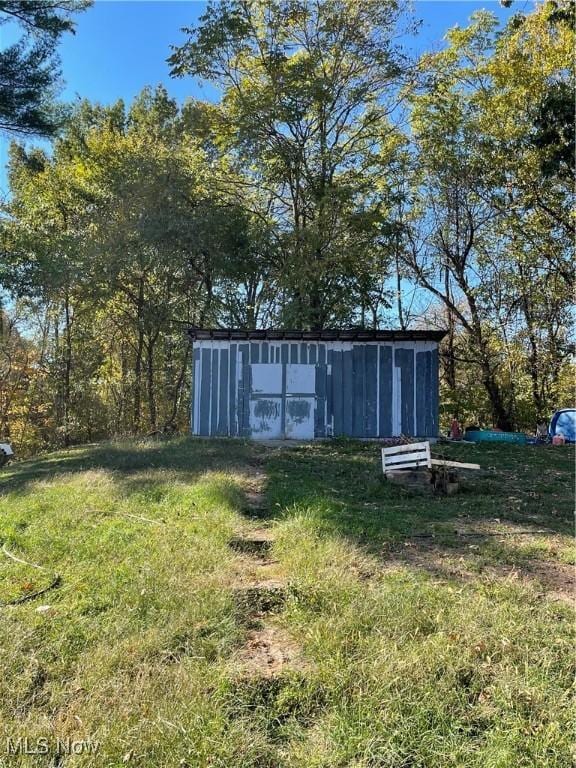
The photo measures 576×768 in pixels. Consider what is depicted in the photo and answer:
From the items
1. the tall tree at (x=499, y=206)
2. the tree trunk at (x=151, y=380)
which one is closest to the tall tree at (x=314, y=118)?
the tall tree at (x=499, y=206)

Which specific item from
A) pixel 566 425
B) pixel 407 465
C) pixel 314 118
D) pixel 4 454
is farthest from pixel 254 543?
pixel 314 118

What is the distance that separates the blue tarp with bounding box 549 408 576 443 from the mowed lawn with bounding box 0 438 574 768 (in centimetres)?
942

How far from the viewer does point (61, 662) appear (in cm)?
242

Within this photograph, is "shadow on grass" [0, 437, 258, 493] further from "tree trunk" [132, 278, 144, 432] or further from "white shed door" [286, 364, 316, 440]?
"tree trunk" [132, 278, 144, 432]

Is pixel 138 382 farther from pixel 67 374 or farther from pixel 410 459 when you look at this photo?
pixel 410 459

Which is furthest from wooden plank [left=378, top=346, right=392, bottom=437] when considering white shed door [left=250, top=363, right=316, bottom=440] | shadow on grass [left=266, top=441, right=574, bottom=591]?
shadow on grass [left=266, top=441, right=574, bottom=591]

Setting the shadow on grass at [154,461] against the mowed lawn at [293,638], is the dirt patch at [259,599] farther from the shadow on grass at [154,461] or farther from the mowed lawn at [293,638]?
the shadow on grass at [154,461]

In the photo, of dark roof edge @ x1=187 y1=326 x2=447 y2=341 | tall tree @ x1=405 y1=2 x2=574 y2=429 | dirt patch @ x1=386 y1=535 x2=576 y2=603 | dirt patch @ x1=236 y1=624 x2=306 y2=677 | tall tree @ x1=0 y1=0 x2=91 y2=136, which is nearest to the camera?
dirt patch @ x1=236 y1=624 x2=306 y2=677

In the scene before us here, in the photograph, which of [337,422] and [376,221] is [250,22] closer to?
[376,221]

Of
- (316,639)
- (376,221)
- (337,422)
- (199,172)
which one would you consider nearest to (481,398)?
(376,221)

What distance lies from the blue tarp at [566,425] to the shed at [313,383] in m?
3.93

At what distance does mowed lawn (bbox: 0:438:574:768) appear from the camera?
195 centimetres

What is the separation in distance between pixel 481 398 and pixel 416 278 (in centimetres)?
460

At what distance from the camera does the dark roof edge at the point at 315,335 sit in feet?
39.2
